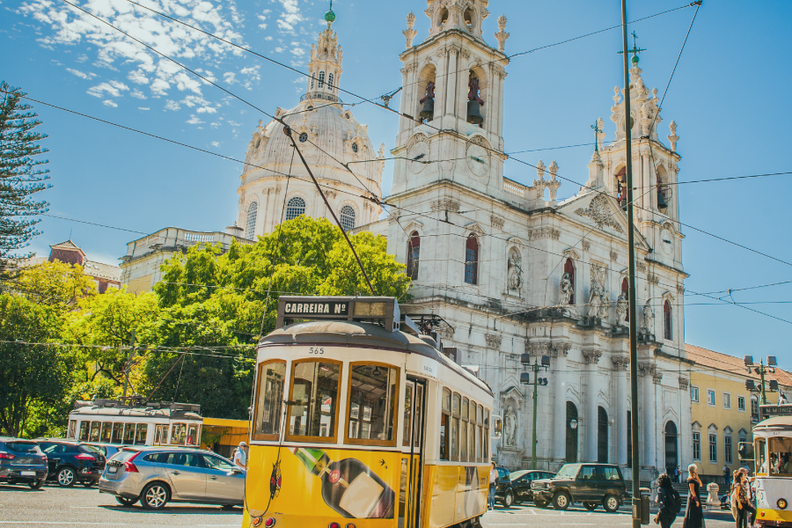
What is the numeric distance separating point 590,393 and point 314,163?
91.1ft

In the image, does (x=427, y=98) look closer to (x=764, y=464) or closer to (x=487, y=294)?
(x=487, y=294)

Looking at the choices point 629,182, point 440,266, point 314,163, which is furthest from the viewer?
point 314,163

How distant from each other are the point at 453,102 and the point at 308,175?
20.8m

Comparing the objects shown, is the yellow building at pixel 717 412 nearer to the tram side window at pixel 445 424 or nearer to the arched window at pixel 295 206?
the arched window at pixel 295 206

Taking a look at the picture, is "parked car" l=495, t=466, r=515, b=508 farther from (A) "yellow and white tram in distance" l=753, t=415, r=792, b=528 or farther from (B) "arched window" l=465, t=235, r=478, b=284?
(B) "arched window" l=465, t=235, r=478, b=284

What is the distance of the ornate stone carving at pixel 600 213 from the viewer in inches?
1610

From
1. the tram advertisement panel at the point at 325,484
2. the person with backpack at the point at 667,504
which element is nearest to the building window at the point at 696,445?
the person with backpack at the point at 667,504

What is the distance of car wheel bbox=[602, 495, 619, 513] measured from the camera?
23375 mm

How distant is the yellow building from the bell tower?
2217cm

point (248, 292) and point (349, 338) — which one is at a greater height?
point (248, 292)

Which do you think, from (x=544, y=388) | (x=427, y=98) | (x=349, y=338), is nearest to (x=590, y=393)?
(x=544, y=388)

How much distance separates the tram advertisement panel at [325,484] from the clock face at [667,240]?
42.9m

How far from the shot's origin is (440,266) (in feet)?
109

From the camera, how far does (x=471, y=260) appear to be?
35031 mm
